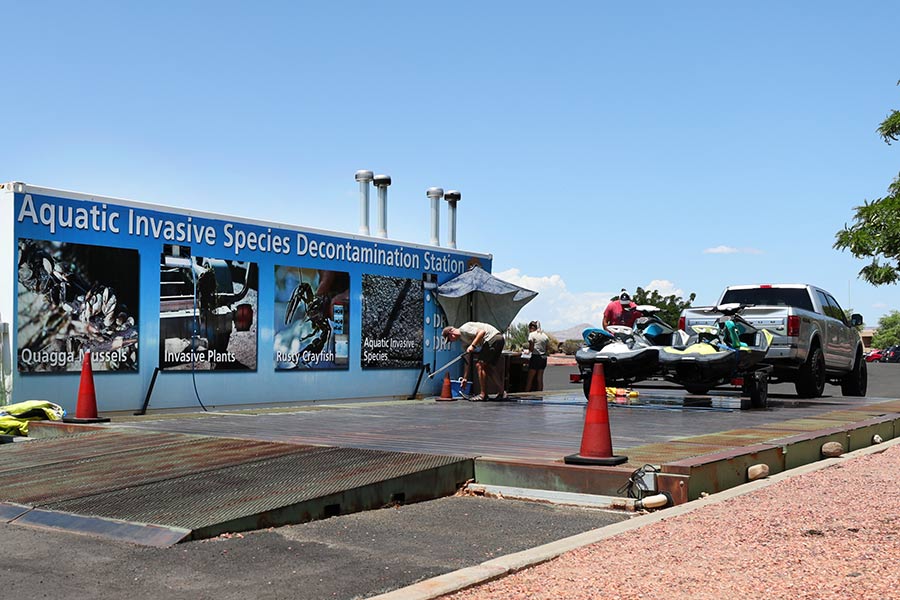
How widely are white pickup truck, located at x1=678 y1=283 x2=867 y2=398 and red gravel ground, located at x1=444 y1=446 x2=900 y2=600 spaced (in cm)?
940

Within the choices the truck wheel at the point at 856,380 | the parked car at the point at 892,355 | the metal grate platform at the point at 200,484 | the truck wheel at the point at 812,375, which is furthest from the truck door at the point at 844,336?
the parked car at the point at 892,355

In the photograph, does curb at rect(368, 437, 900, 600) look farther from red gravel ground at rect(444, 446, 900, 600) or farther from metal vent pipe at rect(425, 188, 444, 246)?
metal vent pipe at rect(425, 188, 444, 246)

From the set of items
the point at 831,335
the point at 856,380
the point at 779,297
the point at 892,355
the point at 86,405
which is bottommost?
the point at 86,405

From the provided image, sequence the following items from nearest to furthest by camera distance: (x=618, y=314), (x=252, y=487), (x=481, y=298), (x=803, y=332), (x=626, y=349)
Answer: (x=252, y=487) → (x=626, y=349) → (x=803, y=332) → (x=618, y=314) → (x=481, y=298)

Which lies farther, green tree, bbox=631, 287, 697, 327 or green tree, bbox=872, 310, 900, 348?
green tree, bbox=872, 310, 900, 348

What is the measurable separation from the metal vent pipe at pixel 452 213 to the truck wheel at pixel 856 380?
865cm

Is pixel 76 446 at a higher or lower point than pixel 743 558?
higher

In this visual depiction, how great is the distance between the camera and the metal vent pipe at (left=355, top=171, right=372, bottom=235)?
20.4m

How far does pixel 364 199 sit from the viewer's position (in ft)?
67.7

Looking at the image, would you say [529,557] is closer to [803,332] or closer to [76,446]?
[76,446]

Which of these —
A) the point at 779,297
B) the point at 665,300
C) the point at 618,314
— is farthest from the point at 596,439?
the point at 665,300

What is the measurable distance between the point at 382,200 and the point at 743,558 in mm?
15664

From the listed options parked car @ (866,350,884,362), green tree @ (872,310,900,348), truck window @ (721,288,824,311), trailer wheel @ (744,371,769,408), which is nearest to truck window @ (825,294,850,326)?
truck window @ (721,288,824,311)

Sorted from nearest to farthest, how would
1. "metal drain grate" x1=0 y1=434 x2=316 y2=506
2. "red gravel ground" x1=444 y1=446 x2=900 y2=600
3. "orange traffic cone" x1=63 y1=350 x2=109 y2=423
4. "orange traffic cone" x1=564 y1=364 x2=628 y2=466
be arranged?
"red gravel ground" x1=444 y1=446 x2=900 y2=600, "metal drain grate" x1=0 y1=434 x2=316 y2=506, "orange traffic cone" x1=564 y1=364 x2=628 y2=466, "orange traffic cone" x1=63 y1=350 x2=109 y2=423
